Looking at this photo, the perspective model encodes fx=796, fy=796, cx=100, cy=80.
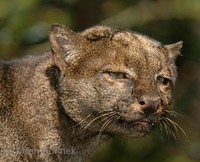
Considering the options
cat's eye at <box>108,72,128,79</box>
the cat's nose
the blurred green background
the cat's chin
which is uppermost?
cat's eye at <box>108,72,128,79</box>

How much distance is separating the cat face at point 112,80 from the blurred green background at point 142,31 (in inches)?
152

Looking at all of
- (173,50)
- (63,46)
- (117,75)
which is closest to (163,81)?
(117,75)

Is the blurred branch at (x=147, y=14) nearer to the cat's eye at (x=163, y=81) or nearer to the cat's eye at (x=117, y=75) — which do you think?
the cat's eye at (x=163, y=81)

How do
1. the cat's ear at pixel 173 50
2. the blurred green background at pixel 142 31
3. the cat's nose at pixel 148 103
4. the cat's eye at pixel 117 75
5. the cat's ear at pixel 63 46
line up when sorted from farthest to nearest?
the blurred green background at pixel 142 31
the cat's ear at pixel 173 50
the cat's ear at pixel 63 46
the cat's eye at pixel 117 75
the cat's nose at pixel 148 103

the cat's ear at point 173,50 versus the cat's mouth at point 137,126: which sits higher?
the cat's ear at point 173,50

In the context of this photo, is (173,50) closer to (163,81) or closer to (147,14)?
(163,81)

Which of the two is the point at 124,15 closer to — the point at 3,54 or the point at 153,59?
the point at 3,54

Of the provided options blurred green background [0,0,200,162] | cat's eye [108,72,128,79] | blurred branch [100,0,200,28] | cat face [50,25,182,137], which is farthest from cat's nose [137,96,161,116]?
blurred branch [100,0,200,28]

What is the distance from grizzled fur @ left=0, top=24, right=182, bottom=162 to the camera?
698 centimetres

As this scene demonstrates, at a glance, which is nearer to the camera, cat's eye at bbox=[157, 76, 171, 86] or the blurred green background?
cat's eye at bbox=[157, 76, 171, 86]

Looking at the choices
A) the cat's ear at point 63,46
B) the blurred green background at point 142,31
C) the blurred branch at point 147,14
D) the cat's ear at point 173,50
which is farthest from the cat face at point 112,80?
the blurred branch at point 147,14

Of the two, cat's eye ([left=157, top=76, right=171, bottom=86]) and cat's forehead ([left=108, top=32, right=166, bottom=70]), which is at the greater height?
cat's forehead ([left=108, top=32, right=166, bottom=70])

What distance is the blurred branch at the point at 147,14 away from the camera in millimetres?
11797

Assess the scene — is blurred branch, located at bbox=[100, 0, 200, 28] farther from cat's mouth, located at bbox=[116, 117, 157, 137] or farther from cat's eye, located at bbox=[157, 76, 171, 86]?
cat's mouth, located at bbox=[116, 117, 157, 137]
